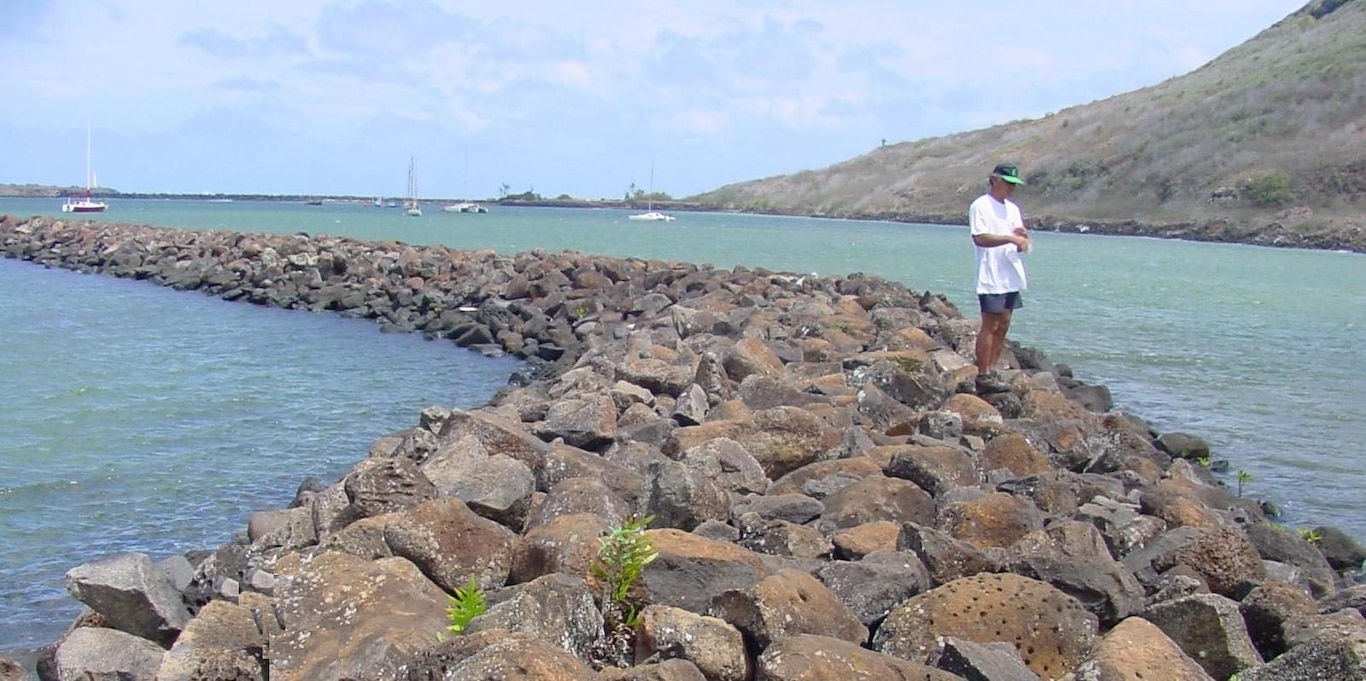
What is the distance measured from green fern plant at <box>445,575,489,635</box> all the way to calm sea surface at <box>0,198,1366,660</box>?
296 cm

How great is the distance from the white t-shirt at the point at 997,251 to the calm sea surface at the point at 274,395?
8.97 feet

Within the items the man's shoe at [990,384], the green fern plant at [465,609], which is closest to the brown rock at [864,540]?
the green fern plant at [465,609]

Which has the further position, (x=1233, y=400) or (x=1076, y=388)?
(x=1233, y=400)

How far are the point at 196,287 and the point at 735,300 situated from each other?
17.4 m

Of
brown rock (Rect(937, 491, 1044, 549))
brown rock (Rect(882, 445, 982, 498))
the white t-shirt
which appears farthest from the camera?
the white t-shirt

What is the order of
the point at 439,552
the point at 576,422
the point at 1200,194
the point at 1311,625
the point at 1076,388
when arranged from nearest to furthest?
the point at 1311,625
the point at 439,552
the point at 576,422
the point at 1076,388
the point at 1200,194

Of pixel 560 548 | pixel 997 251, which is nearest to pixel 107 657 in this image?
pixel 560 548

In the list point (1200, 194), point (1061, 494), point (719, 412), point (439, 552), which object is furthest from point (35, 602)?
point (1200, 194)

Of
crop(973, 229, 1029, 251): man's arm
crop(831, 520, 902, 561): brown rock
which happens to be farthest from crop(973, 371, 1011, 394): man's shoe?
crop(831, 520, 902, 561): brown rock

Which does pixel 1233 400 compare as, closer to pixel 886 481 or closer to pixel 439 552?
pixel 886 481

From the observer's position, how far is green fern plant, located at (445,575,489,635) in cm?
433

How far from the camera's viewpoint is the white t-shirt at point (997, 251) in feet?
30.9

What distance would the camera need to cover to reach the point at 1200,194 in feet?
269

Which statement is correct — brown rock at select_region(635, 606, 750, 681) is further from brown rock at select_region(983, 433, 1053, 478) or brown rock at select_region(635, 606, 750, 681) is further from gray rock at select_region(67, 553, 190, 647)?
brown rock at select_region(983, 433, 1053, 478)
